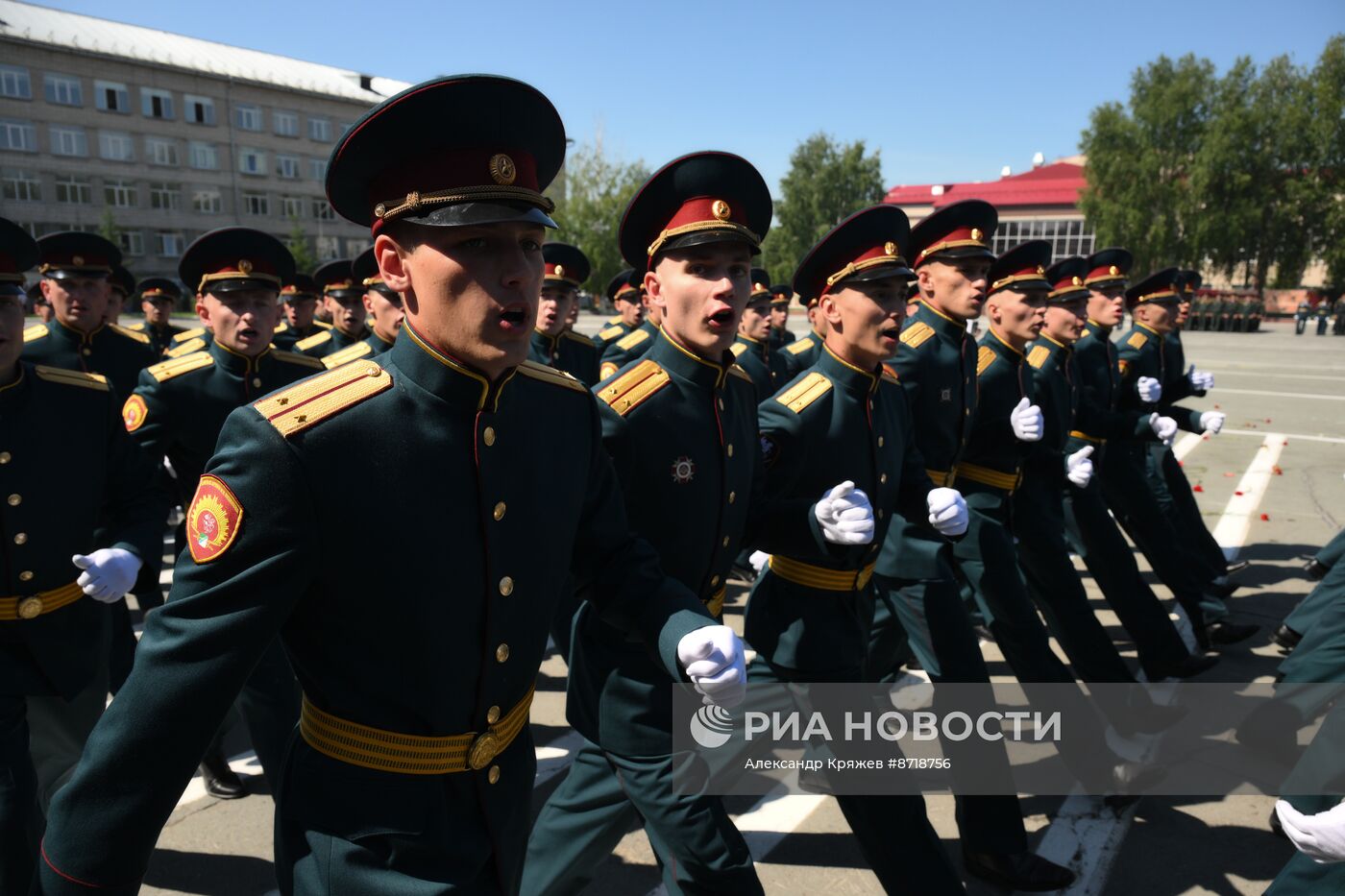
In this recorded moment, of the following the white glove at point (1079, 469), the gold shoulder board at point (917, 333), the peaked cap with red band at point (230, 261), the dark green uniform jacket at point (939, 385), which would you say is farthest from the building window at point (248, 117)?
the white glove at point (1079, 469)

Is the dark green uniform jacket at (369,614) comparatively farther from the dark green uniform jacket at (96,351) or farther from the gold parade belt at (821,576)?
the dark green uniform jacket at (96,351)

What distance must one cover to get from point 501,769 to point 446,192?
4.17ft

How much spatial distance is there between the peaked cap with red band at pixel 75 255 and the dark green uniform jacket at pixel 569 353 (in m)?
3.39

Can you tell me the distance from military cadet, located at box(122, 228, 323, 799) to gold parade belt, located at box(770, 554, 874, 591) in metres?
2.88

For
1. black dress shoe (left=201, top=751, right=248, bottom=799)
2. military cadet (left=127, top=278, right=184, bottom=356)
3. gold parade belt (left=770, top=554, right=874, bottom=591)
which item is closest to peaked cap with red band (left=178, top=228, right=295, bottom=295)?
black dress shoe (left=201, top=751, right=248, bottom=799)

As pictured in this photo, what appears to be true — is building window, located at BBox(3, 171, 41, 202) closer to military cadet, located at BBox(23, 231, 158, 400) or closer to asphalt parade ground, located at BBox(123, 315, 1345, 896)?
military cadet, located at BBox(23, 231, 158, 400)

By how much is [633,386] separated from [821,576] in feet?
3.56

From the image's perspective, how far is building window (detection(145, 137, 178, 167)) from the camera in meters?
54.2

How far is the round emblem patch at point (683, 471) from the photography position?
10.2 feet

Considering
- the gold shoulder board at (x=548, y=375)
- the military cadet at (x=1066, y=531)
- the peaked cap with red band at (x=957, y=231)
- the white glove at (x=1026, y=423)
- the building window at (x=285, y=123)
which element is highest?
the building window at (x=285, y=123)

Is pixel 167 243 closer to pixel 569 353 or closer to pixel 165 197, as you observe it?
pixel 165 197

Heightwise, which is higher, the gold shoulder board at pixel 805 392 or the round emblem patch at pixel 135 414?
the gold shoulder board at pixel 805 392

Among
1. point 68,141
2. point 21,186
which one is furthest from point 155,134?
point 21,186

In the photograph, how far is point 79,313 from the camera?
7.23m
